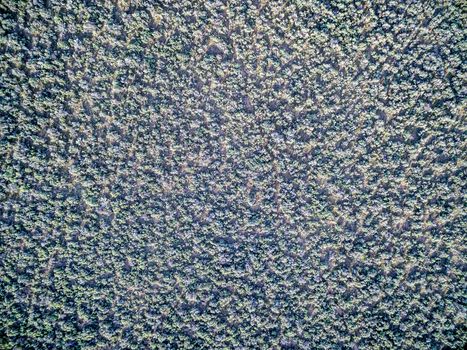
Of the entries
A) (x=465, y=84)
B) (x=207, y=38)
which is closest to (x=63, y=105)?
(x=207, y=38)

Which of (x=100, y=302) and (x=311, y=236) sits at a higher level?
(x=311, y=236)

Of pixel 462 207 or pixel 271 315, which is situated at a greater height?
pixel 462 207

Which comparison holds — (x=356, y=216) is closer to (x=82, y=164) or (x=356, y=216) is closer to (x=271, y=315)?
(x=271, y=315)

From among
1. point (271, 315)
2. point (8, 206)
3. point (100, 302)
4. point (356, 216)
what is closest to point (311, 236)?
point (356, 216)

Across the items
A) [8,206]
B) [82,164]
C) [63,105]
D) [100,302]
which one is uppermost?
[63,105]

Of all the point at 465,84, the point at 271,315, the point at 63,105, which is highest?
the point at 465,84

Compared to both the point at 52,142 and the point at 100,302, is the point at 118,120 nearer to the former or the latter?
the point at 52,142
